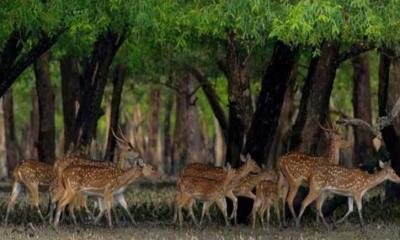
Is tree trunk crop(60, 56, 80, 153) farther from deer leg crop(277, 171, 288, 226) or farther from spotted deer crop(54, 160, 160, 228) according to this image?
deer leg crop(277, 171, 288, 226)

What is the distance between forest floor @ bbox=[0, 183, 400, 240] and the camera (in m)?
15.3

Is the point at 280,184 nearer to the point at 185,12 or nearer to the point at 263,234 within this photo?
the point at 263,234

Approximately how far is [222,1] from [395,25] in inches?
86.8

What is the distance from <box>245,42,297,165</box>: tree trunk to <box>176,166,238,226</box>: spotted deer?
858 mm

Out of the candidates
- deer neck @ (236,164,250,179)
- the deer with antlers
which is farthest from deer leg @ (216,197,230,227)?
the deer with antlers

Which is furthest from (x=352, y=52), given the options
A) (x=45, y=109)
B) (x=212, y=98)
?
(x=212, y=98)

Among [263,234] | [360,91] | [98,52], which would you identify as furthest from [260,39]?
[360,91]

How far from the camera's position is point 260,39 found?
1502 cm

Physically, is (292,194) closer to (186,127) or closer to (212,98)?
(212,98)

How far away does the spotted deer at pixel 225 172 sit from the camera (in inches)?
690

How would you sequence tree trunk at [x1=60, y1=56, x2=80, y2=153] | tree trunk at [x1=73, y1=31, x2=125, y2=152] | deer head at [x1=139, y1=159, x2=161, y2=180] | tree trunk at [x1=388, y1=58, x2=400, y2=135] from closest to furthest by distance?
deer head at [x1=139, y1=159, x2=161, y2=180]
tree trunk at [x1=73, y1=31, x2=125, y2=152]
tree trunk at [x1=388, y1=58, x2=400, y2=135]
tree trunk at [x1=60, y1=56, x2=80, y2=153]

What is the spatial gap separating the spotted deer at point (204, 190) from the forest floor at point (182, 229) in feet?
1.05

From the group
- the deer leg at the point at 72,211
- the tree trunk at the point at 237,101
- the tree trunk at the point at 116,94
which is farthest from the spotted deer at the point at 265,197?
the tree trunk at the point at 116,94

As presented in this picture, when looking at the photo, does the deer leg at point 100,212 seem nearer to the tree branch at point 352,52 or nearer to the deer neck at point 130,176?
the deer neck at point 130,176
